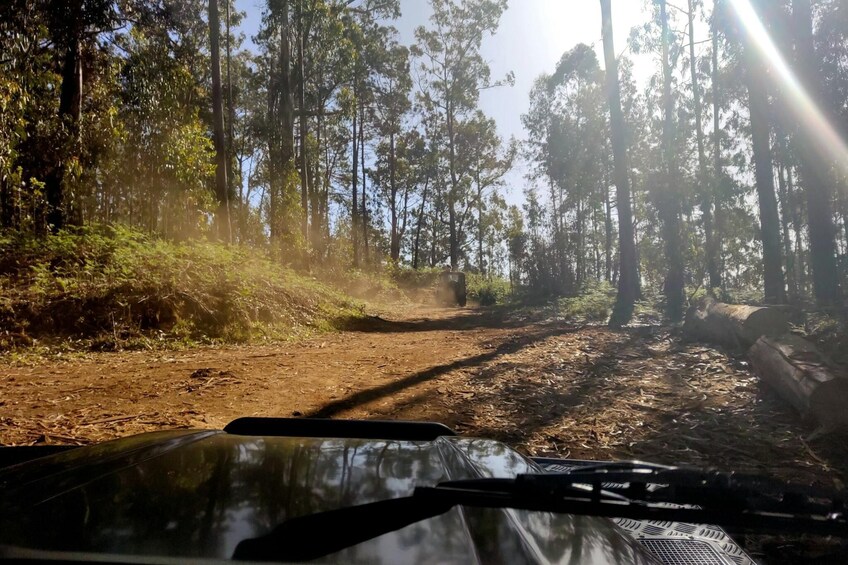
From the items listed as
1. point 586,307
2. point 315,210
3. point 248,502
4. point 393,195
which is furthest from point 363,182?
point 248,502

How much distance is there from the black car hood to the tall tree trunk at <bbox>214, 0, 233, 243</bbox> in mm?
13712

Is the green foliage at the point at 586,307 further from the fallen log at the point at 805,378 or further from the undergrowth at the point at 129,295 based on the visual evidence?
the fallen log at the point at 805,378

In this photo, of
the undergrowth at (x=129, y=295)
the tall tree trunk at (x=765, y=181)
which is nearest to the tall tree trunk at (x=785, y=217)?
the tall tree trunk at (x=765, y=181)

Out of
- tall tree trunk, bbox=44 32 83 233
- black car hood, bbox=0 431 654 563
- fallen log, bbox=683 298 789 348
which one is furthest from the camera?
tall tree trunk, bbox=44 32 83 233

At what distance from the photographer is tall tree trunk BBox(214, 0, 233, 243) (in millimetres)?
14672

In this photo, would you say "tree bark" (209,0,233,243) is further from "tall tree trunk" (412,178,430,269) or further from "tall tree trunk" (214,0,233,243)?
"tall tree trunk" (412,178,430,269)

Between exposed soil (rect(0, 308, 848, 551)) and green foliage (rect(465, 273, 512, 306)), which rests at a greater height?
green foliage (rect(465, 273, 512, 306))

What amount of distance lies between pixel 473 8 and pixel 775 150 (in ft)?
64.2

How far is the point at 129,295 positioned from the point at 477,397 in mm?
6377

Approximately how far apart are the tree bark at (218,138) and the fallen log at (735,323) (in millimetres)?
11646

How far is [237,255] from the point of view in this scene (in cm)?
1281

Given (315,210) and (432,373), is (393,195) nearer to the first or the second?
(315,210)

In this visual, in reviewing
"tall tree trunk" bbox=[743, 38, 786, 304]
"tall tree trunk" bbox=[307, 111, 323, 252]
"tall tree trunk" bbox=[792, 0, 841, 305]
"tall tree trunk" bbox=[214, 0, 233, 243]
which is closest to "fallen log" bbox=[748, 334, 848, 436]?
"tall tree trunk" bbox=[792, 0, 841, 305]

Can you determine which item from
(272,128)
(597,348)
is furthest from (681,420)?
(272,128)
